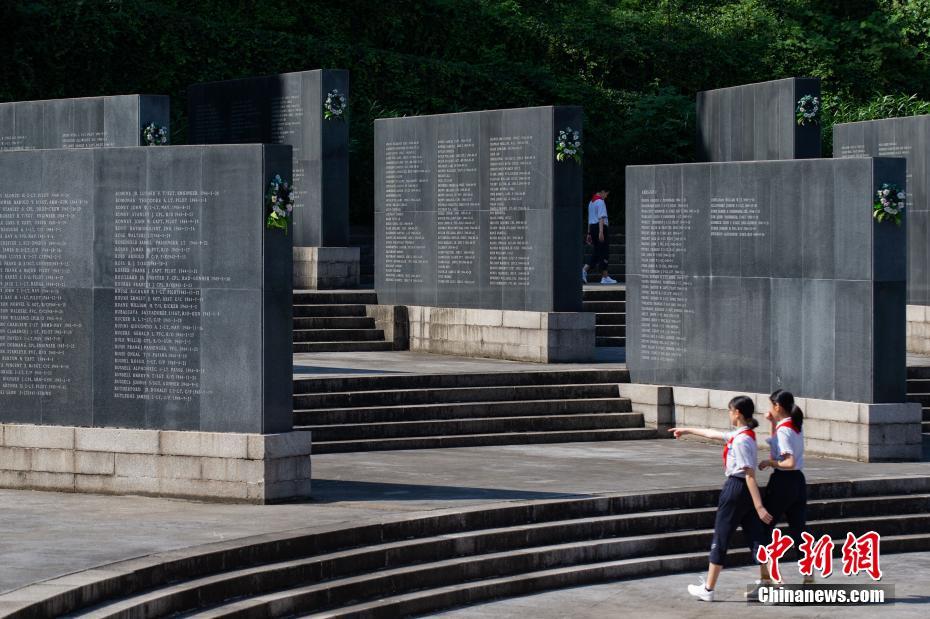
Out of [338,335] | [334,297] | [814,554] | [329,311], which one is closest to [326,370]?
[338,335]

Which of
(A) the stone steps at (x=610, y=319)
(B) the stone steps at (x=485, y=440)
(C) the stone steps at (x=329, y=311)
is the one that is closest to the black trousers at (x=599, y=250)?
(A) the stone steps at (x=610, y=319)

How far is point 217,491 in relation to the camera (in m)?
15.8

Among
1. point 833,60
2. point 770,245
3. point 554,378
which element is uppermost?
point 833,60

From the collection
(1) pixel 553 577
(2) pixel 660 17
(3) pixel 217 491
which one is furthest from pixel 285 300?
(2) pixel 660 17

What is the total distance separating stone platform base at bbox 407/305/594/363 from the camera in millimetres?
23797

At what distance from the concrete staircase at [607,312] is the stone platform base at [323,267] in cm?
414

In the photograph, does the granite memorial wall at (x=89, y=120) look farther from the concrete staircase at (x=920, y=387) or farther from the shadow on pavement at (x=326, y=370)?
the concrete staircase at (x=920, y=387)

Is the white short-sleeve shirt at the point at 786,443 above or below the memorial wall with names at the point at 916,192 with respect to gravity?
below

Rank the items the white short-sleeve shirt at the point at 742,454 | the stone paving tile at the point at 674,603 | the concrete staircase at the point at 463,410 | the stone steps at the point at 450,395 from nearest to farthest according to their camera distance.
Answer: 1. the white short-sleeve shirt at the point at 742,454
2. the stone paving tile at the point at 674,603
3. the concrete staircase at the point at 463,410
4. the stone steps at the point at 450,395

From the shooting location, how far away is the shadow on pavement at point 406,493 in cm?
1586

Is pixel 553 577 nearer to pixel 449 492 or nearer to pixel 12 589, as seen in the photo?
pixel 449 492

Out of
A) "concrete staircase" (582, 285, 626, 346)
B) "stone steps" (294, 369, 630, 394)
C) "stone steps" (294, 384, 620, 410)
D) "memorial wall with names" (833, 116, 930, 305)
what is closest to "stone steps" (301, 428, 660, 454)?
"stone steps" (294, 384, 620, 410)

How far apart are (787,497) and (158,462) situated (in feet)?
20.4

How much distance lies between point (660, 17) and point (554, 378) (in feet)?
76.8
